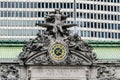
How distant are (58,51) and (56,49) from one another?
355 millimetres

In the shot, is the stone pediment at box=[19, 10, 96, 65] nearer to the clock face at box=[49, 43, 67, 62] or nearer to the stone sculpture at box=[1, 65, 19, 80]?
the clock face at box=[49, 43, 67, 62]

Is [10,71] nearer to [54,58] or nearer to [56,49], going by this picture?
[54,58]

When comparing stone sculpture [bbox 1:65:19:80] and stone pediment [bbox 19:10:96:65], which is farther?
stone sculpture [bbox 1:65:19:80]

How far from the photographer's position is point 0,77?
84812 mm

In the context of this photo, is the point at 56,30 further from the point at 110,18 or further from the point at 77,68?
the point at 110,18

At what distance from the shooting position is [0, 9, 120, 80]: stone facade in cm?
8481

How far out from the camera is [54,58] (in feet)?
279

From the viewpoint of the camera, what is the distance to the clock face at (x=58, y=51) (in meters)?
84.8

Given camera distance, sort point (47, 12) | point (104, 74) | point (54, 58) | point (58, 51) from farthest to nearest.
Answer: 1. point (47, 12)
2. point (104, 74)
3. point (54, 58)
4. point (58, 51)

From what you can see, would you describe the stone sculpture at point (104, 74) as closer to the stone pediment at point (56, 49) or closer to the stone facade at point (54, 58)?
the stone facade at point (54, 58)

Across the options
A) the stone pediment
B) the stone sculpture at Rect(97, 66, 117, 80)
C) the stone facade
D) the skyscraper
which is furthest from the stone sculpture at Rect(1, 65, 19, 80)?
the skyscraper

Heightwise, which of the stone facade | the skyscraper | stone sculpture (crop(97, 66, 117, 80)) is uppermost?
the skyscraper

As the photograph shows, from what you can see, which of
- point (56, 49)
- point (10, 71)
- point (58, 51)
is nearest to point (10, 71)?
point (10, 71)

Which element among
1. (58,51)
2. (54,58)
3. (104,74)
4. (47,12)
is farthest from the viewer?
(47,12)
